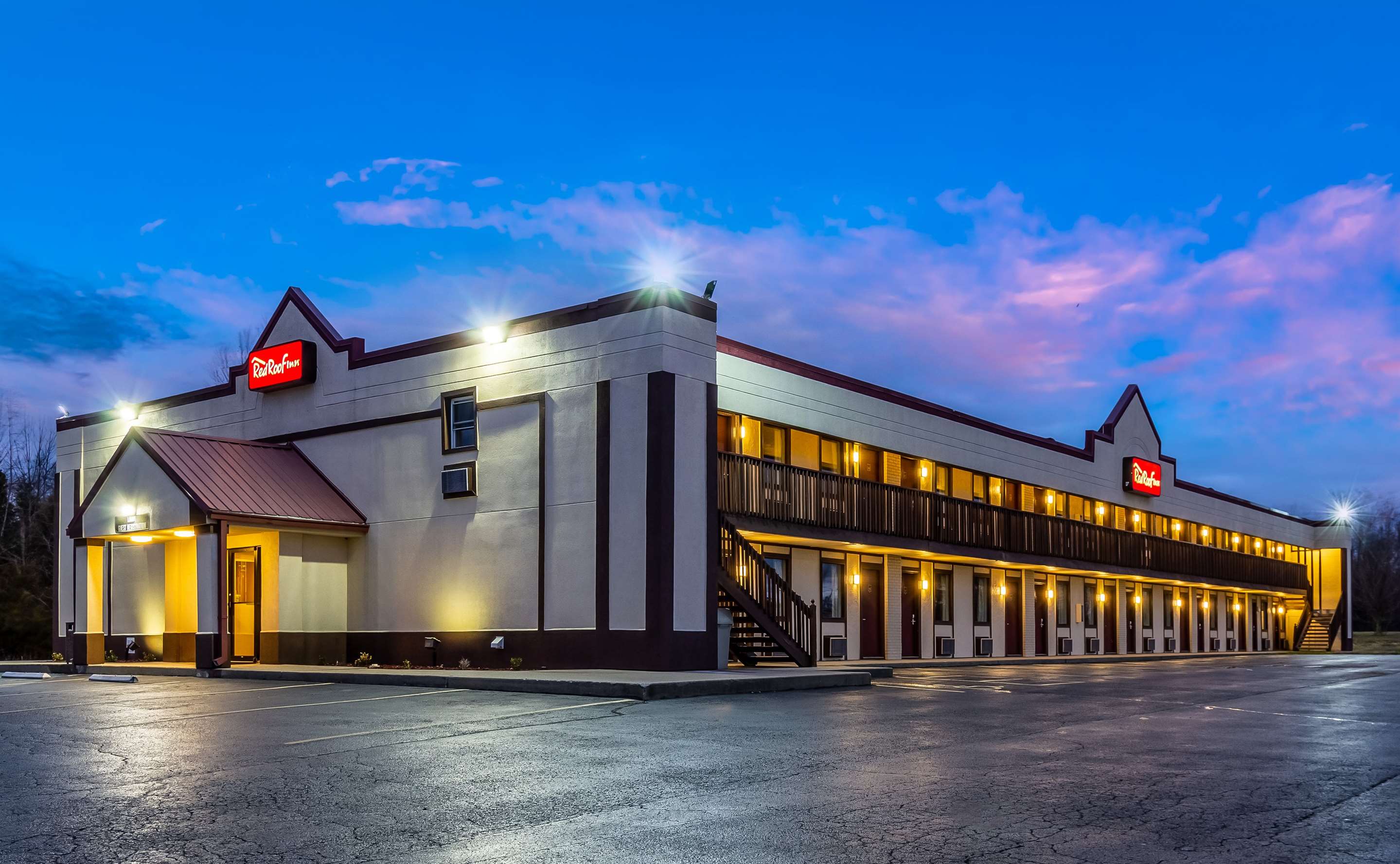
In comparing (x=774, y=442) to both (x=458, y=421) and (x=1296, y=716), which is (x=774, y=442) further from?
(x=1296, y=716)

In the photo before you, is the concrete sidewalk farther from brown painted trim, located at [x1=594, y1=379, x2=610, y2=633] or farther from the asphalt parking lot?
brown painted trim, located at [x1=594, y1=379, x2=610, y2=633]

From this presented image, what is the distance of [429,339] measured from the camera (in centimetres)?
2617

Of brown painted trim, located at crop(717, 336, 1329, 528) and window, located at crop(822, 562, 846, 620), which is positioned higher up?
brown painted trim, located at crop(717, 336, 1329, 528)

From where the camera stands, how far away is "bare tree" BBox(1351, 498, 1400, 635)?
11188cm

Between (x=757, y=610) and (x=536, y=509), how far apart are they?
4659 millimetres

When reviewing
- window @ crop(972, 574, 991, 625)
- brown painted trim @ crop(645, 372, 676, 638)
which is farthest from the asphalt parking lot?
window @ crop(972, 574, 991, 625)

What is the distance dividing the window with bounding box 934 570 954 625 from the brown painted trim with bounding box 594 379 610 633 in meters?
15.7

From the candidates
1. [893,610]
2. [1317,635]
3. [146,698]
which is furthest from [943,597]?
[1317,635]

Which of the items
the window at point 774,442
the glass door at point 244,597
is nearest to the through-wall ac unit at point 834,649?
the window at point 774,442

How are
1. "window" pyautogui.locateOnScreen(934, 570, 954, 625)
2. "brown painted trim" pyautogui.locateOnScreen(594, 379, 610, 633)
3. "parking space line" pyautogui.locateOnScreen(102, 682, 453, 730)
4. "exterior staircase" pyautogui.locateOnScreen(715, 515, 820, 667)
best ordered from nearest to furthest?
"parking space line" pyautogui.locateOnScreen(102, 682, 453, 730) < "brown painted trim" pyautogui.locateOnScreen(594, 379, 610, 633) < "exterior staircase" pyautogui.locateOnScreen(715, 515, 820, 667) < "window" pyautogui.locateOnScreen(934, 570, 954, 625)

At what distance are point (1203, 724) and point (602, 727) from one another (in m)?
6.60

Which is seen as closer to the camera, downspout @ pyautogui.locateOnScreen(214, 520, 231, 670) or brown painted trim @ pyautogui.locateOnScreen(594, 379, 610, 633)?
brown painted trim @ pyautogui.locateOnScreen(594, 379, 610, 633)

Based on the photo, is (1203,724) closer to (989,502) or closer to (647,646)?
(647,646)

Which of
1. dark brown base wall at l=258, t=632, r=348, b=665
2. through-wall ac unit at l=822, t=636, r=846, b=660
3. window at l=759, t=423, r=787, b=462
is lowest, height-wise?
through-wall ac unit at l=822, t=636, r=846, b=660
